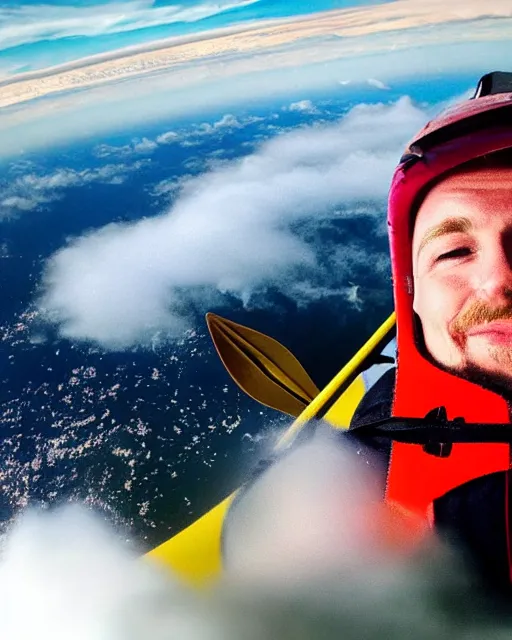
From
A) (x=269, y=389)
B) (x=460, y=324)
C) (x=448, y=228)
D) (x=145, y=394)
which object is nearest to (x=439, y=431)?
(x=460, y=324)

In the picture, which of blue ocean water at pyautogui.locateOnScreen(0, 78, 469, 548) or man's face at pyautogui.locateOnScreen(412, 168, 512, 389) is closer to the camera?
man's face at pyautogui.locateOnScreen(412, 168, 512, 389)

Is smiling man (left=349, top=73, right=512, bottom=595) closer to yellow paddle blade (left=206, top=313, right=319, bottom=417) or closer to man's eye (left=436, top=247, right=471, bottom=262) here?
man's eye (left=436, top=247, right=471, bottom=262)

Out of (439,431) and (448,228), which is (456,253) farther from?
(439,431)

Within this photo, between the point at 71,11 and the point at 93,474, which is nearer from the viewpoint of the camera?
the point at 93,474

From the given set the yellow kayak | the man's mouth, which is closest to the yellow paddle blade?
the yellow kayak

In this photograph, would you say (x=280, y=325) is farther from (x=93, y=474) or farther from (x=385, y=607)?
(x=385, y=607)

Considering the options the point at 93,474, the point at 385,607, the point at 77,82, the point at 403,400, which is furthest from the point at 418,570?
the point at 77,82
